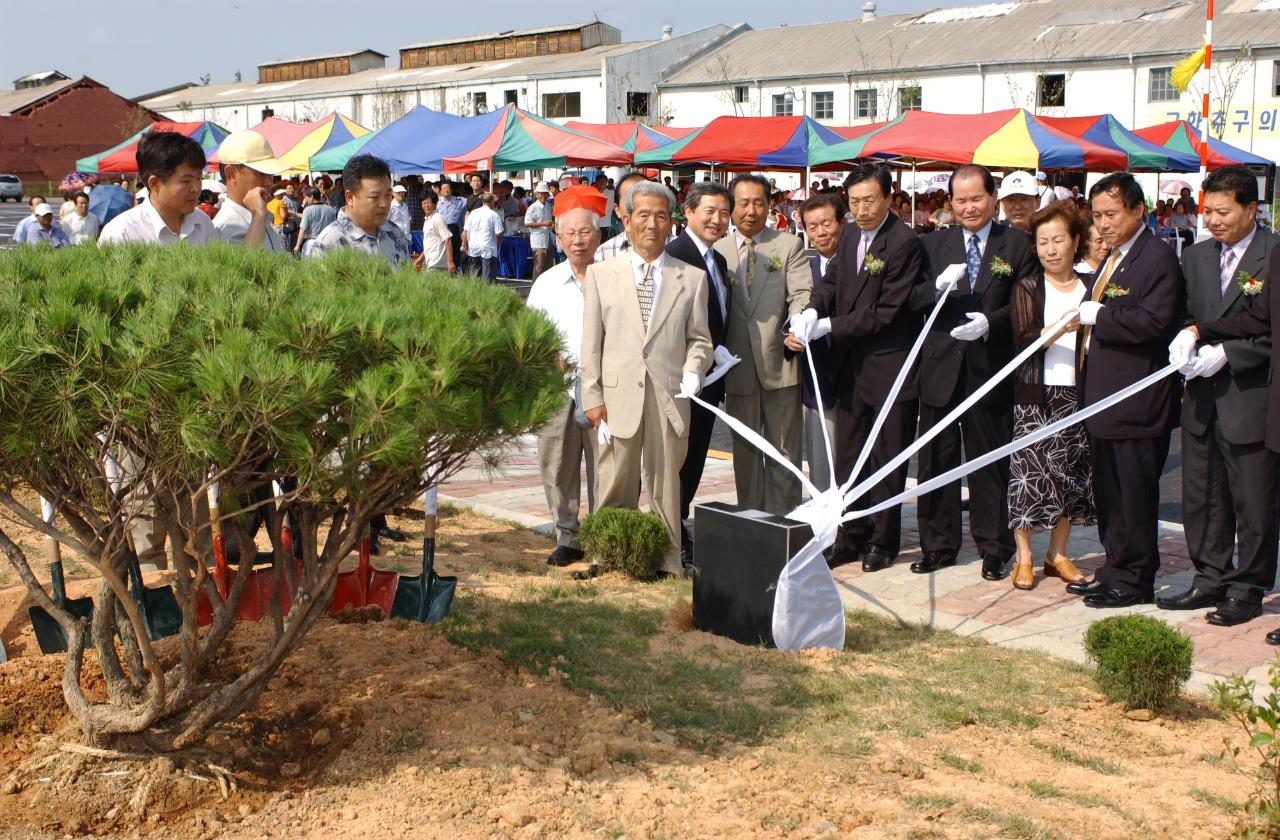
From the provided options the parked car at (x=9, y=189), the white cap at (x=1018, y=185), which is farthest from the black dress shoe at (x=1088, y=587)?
the parked car at (x=9, y=189)

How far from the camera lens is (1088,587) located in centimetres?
610

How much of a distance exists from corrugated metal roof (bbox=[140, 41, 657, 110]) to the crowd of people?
4419 centimetres

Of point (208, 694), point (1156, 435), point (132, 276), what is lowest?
point (208, 694)

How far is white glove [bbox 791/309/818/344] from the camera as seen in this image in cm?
639

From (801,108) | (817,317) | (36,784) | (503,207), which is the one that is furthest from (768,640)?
(801,108)

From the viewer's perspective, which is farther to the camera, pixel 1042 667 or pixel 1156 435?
pixel 1156 435

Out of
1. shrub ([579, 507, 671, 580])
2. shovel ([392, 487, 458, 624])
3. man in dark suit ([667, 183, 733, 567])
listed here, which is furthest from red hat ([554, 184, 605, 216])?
shovel ([392, 487, 458, 624])

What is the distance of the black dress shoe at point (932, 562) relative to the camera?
6590mm

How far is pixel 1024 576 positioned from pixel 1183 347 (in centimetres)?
142

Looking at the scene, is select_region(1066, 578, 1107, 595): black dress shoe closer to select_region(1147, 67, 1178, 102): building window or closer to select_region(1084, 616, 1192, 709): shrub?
select_region(1084, 616, 1192, 709): shrub

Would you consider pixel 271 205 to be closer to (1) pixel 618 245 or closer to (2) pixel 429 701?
(1) pixel 618 245

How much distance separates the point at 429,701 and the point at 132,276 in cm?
179

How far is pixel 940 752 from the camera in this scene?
412cm

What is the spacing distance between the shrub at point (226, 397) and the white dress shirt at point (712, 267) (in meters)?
3.12
